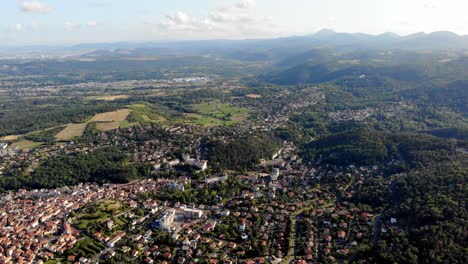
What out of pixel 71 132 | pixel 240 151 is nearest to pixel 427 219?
pixel 240 151

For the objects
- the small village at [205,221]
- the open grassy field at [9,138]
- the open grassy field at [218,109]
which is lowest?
the small village at [205,221]

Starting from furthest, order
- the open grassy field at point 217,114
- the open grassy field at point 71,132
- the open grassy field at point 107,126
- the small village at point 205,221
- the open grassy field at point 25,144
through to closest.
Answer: the open grassy field at point 217,114, the open grassy field at point 107,126, the open grassy field at point 71,132, the open grassy field at point 25,144, the small village at point 205,221

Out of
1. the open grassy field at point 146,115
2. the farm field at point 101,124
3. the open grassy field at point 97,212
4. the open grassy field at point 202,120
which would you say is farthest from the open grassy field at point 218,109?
the open grassy field at point 97,212

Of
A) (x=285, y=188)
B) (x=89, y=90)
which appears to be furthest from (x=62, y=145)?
(x=89, y=90)

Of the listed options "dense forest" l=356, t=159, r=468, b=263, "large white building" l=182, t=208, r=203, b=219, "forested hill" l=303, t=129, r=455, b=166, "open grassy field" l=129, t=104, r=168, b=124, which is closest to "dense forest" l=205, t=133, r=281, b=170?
"forested hill" l=303, t=129, r=455, b=166

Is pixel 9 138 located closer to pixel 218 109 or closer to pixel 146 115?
pixel 146 115

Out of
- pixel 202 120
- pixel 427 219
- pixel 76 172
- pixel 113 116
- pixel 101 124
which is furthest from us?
pixel 202 120

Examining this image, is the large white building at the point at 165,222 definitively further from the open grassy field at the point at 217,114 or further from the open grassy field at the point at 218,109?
the open grassy field at the point at 218,109
